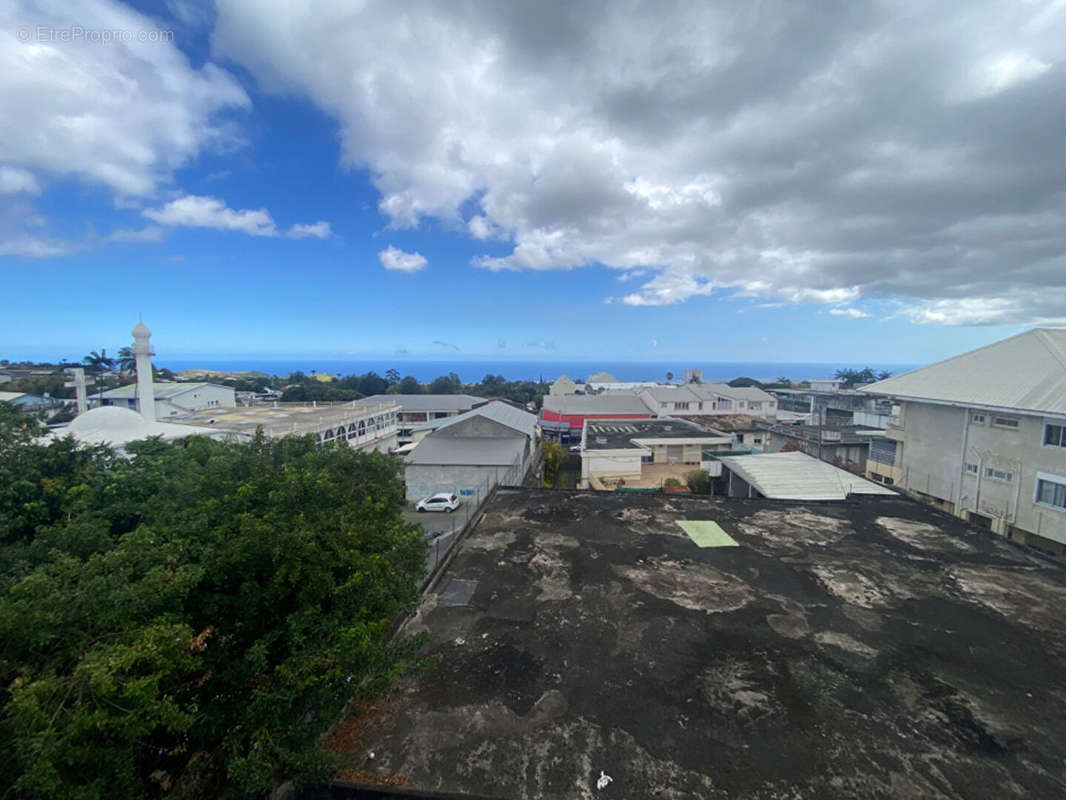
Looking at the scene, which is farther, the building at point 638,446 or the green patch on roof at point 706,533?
the building at point 638,446

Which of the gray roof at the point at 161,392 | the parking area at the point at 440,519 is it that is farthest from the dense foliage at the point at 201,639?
the gray roof at the point at 161,392

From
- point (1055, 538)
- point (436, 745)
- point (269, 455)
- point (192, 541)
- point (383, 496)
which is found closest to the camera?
point (436, 745)

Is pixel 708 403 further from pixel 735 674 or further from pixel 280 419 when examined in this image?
pixel 735 674

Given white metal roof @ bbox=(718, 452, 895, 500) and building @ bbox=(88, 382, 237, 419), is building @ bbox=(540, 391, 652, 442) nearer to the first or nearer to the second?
white metal roof @ bbox=(718, 452, 895, 500)

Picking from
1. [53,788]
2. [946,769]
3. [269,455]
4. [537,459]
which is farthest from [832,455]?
[53,788]

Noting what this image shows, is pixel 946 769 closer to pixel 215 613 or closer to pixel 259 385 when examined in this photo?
pixel 215 613

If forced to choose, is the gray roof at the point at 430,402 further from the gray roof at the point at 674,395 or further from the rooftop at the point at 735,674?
the rooftop at the point at 735,674

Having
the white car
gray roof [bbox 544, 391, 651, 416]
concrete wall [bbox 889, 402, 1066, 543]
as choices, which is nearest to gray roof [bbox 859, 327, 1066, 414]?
concrete wall [bbox 889, 402, 1066, 543]
